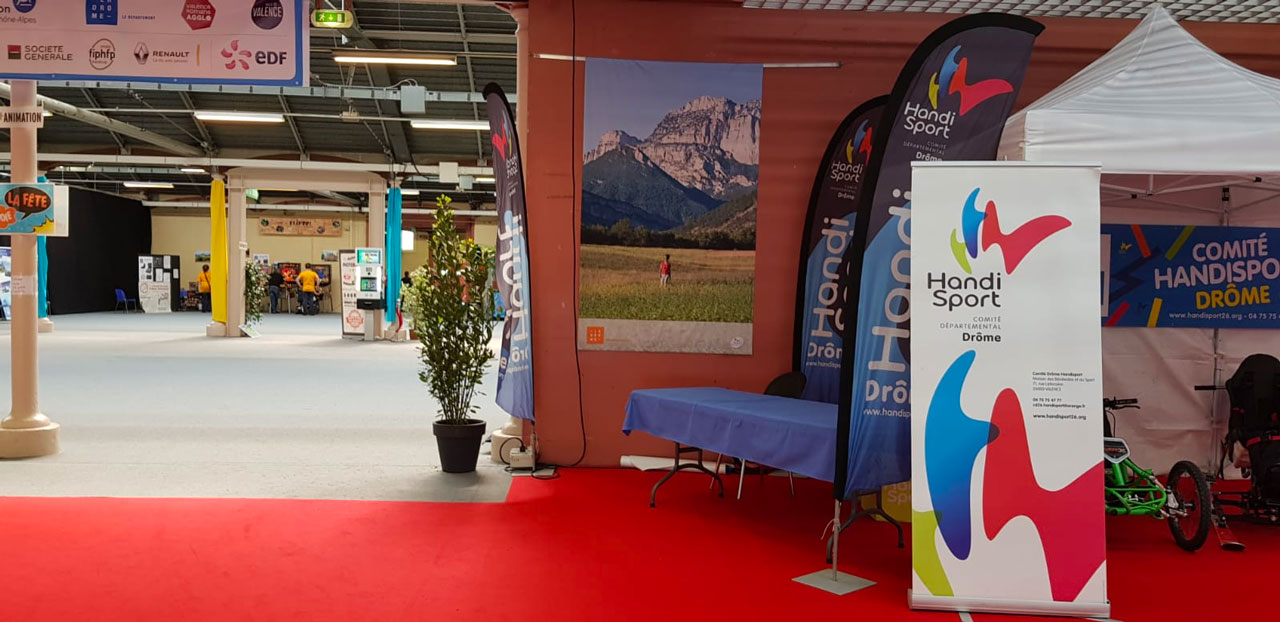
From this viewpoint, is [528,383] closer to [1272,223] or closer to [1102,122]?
[1102,122]

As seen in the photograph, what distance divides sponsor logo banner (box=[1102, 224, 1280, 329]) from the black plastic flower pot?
4150mm

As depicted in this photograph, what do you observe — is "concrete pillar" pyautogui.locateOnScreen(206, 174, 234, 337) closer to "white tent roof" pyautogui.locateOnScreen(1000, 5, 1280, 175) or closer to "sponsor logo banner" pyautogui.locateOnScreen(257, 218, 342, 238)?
"sponsor logo banner" pyautogui.locateOnScreen(257, 218, 342, 238)

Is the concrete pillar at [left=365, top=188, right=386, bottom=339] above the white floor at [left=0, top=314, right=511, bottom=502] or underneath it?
above

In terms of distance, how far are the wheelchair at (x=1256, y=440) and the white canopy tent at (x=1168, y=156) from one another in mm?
678

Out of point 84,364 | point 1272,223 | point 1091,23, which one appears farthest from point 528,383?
point 84,364

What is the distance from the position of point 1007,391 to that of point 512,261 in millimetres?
3184

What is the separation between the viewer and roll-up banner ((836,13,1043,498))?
12.0ft

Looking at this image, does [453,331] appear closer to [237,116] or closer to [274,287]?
[237,116]

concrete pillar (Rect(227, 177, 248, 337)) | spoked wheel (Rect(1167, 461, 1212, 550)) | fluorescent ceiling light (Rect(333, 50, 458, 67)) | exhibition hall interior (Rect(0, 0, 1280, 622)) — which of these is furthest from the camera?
concrete pillar (Rect(227, 177, 248, 337))

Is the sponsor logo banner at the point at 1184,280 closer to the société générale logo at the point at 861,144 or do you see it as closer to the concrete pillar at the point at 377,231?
the société générale logo at the point at 861,144

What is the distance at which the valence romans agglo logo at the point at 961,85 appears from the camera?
A: 3.74m

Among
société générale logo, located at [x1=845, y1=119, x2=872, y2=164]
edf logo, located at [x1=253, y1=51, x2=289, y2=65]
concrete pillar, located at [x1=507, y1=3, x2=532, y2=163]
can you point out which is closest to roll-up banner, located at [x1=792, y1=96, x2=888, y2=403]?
société générale logo, located at [x1=845, y1=119, x2=872, y2=164]

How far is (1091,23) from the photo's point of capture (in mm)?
5867

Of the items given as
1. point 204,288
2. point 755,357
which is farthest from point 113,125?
point 755,357
